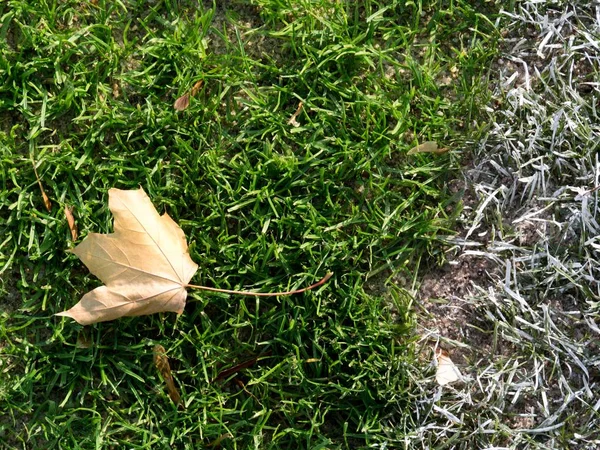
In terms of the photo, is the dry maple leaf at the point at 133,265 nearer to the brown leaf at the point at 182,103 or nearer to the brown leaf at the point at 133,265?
the brown leaf at the point at 133,265

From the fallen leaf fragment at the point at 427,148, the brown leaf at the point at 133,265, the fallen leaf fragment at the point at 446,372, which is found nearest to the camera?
the brown leaf at the point at 133,265

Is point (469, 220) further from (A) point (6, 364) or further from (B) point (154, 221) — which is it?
(A) point (6, 364)

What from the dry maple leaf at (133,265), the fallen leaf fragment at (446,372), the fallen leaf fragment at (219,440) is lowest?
the fallen leaf fragment at (219,440)

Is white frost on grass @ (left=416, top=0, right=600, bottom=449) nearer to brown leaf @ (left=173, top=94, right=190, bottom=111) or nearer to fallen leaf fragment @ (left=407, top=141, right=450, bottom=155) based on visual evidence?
fallen leaf fragment @ (left=407, top=141, right=450, bottom=155)

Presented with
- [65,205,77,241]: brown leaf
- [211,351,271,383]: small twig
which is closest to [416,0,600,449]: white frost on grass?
[211,351,271,383]: small twig

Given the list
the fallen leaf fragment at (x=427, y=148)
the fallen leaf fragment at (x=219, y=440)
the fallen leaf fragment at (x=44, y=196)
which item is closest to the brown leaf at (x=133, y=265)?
the fallen leaf fragment at (x=44, y=196)

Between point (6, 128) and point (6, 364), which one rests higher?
point (6, 128)

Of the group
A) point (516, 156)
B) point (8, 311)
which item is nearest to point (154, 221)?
point (8, 311)
